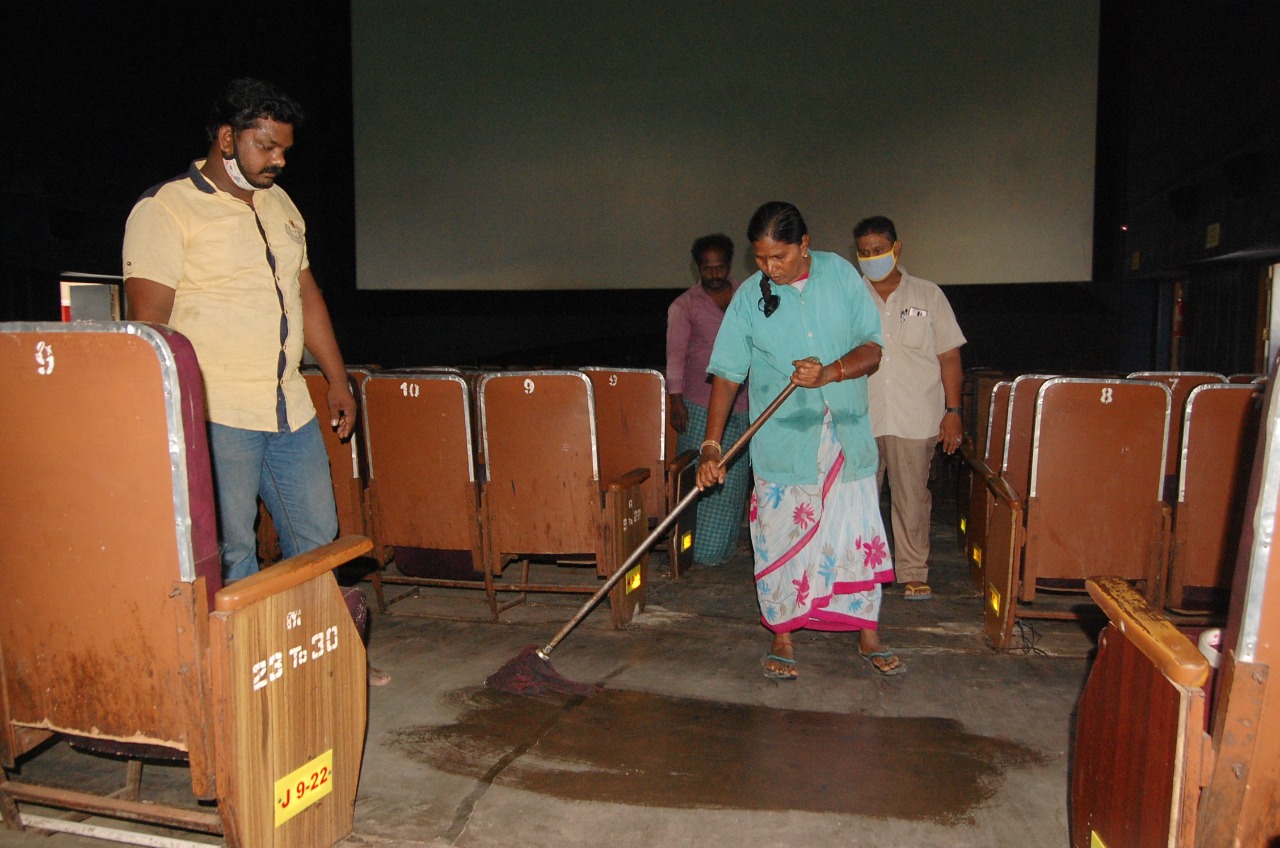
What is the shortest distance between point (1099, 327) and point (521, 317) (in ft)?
18.8

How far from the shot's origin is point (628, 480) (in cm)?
290

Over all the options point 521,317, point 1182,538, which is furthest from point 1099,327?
point 1182,538

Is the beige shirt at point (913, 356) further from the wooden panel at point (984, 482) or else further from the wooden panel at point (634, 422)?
the wooden panel at point (634, 422)

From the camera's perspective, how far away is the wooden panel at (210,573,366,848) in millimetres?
1265

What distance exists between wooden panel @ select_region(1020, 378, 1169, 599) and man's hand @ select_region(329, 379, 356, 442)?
78.8 inches

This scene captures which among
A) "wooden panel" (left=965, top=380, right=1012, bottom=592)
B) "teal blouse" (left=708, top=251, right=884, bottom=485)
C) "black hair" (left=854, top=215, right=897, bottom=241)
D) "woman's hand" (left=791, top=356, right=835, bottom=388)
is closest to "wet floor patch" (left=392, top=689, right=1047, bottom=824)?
"teal blouse" (left=708, top=251, right=884, bottom=485)

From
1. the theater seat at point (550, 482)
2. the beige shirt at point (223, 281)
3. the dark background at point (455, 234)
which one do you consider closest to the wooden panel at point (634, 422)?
the theater seat at point (550, 482)

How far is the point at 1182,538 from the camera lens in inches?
103

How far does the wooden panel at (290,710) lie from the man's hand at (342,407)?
85 centimetres

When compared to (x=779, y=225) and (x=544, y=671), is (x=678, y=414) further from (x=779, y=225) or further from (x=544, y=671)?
(x=544, y=671)

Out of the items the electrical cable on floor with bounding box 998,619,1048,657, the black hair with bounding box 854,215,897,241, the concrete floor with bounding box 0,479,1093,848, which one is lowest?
the concrete floor with bounding box 0,479,1093,848

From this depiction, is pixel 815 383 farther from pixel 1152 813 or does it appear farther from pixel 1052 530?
pixel 1152 813

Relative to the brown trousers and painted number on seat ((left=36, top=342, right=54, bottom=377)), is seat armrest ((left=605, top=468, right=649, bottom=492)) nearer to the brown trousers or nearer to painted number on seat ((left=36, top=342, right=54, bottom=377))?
the brown trousers

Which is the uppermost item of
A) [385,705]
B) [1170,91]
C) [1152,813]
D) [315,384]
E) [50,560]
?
[1170,91]
